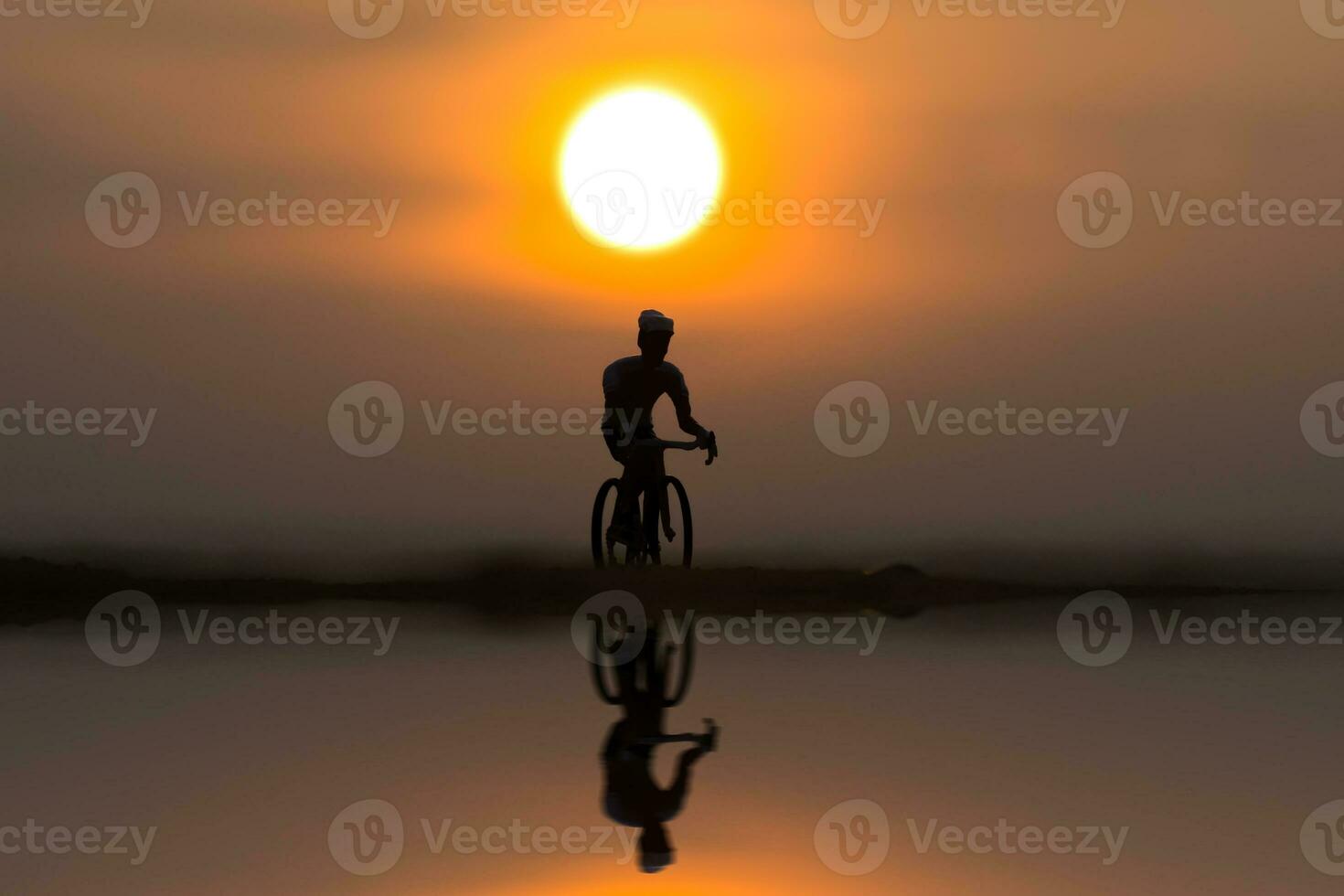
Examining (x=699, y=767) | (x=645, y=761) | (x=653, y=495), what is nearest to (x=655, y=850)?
(x=699, y=767)

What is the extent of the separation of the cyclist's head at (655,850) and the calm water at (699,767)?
6cm

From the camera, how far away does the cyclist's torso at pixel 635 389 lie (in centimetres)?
1653

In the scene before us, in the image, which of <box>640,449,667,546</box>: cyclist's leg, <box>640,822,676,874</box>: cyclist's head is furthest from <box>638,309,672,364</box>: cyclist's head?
<box>640,822,676,874</box>: cyclist's head

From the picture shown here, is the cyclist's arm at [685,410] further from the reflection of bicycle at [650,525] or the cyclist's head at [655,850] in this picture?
the cyclist's head at [655,850]

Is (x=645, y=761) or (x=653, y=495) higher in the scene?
(x=653, y=495)

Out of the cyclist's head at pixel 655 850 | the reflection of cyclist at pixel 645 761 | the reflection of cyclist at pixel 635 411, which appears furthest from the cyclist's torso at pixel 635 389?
the cyclist's head at pixel 655 850

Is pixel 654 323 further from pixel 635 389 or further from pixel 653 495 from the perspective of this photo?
pixel 653 495

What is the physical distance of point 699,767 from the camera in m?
7.89

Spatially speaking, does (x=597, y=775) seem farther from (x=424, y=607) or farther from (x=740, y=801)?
(x=424, y=607)

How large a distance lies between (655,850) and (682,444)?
35.2 ft

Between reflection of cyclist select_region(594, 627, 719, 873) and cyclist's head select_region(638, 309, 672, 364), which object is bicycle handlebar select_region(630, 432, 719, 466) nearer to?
cyclist's head select_region(638, 309, 672, 364)

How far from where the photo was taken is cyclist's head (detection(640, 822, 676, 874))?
5781 millimetres

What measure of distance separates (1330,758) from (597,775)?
355 cm

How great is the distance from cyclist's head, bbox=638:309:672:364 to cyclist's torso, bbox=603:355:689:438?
10 cm
